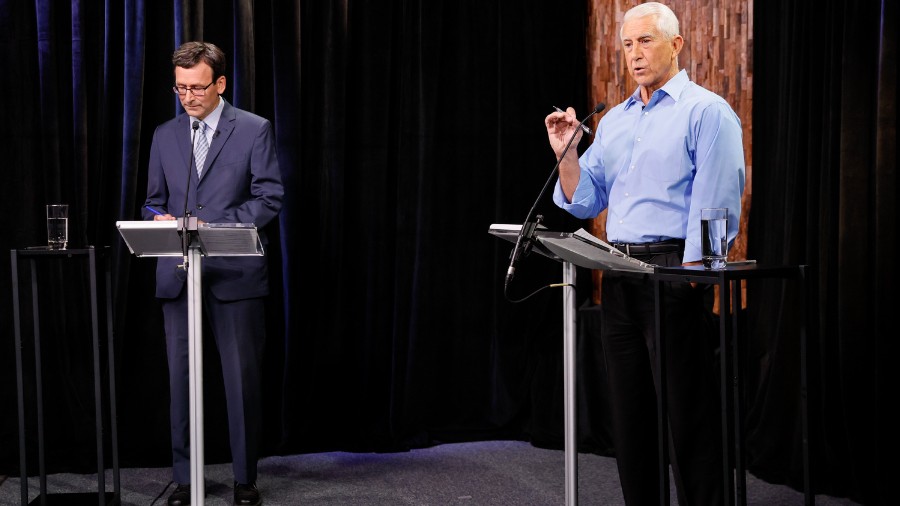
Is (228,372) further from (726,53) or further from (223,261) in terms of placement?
(726,53)

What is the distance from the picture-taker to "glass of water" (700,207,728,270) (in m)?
2.17

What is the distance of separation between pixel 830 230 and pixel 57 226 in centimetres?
285

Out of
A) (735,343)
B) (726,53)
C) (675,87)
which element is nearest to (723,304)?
(735,343)

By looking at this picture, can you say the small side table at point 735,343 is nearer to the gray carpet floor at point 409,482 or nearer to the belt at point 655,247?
the belt at point 655,247

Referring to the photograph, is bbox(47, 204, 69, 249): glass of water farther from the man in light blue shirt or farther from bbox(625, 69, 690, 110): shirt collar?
A: bbox(625, 69, 690, 110): shirt collar

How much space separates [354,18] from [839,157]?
229cm

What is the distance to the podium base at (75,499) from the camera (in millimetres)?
3203

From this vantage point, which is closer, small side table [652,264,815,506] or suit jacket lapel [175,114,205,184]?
small side table [652,264,815,506]

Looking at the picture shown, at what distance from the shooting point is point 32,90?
153 inches

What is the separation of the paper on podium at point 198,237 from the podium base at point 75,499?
106 cm

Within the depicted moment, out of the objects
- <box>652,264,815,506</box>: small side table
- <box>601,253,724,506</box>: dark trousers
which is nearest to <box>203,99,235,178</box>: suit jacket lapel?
<box>601,253,724,506</box>: dark trousers

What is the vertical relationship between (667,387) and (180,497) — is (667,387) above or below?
above

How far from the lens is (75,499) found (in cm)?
326

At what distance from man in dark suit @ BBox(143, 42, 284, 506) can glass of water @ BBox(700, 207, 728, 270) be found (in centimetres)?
174
